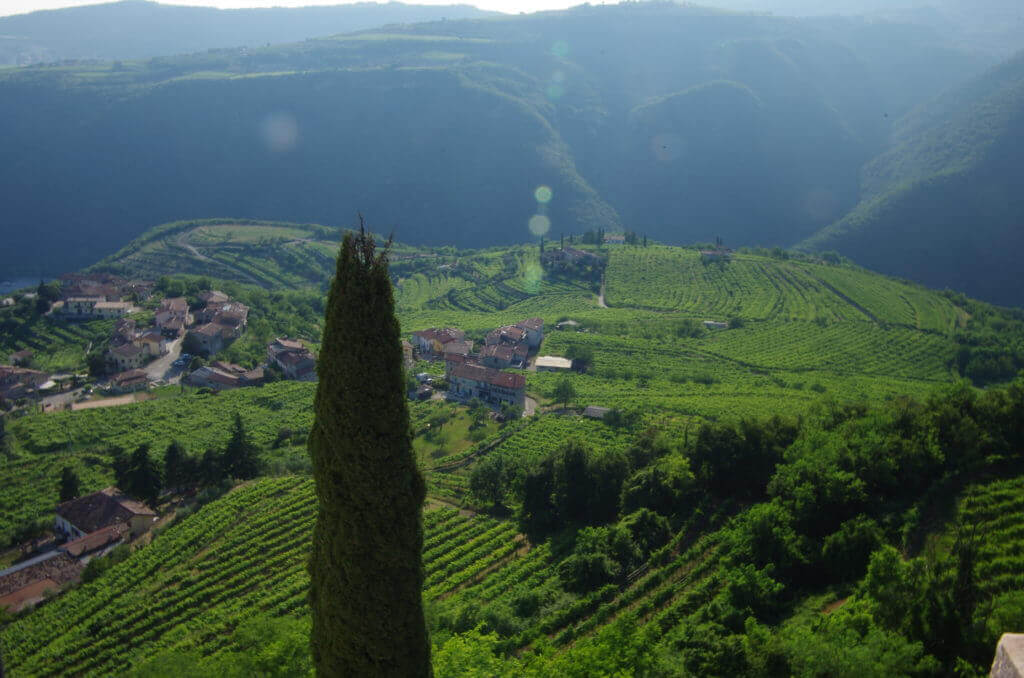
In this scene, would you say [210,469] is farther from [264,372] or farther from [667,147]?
[667,147]

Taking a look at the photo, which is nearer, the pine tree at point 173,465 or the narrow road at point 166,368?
the pine tree at point 173,465

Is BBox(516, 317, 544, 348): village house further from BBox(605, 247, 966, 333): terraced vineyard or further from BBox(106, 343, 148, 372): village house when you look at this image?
BBox(106, 343, 148, 372): village house

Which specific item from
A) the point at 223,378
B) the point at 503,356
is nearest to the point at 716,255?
the point at 503,356

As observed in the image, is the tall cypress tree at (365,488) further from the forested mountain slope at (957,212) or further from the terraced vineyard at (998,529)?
the forested mountain slope at (957,212)

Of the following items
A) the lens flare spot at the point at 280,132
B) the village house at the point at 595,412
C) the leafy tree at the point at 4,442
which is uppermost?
the lens flare spot at the point at 280,132

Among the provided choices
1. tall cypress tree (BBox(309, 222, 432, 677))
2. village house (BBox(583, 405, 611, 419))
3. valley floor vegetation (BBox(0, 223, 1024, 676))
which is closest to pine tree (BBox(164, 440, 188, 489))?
valley floor vegetation (BBox(0, 223, 1024, 676))

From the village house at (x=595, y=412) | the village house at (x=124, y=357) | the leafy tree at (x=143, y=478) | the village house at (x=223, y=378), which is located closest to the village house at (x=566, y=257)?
the village house at (x=223, y=378)
